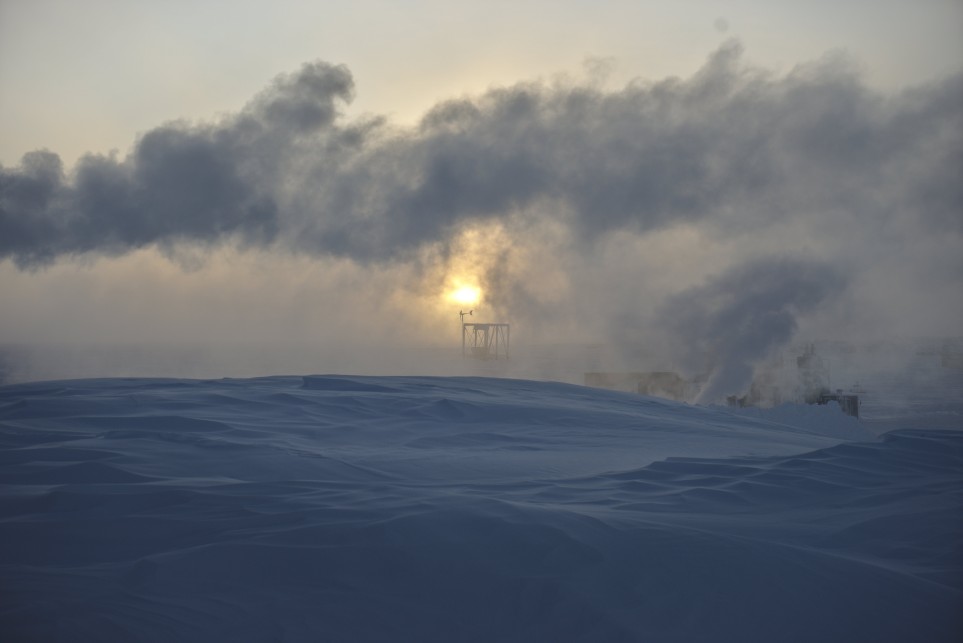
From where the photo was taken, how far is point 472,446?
748 cm

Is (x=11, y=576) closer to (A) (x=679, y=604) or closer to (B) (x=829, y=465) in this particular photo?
(A) (x=679, y=604)

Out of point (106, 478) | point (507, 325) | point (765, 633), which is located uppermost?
point (507, 325)

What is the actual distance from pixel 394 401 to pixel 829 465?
5.11 m

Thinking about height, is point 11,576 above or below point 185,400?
below

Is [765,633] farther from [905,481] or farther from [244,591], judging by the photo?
[905,481]

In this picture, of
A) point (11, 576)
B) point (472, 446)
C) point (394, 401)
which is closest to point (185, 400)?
point (394, 401)

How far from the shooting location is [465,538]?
173 inches

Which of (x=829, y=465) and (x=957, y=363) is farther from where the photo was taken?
(x=957, y=363)

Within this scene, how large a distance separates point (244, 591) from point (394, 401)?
6.01 meters

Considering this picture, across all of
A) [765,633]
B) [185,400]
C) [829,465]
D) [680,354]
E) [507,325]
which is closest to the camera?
[765,633]

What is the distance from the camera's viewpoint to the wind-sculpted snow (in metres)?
3.67

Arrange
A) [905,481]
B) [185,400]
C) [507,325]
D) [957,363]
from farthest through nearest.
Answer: [957,363]
[507,325]
[185,400]
[905,481]

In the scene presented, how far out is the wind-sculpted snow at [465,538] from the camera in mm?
3672

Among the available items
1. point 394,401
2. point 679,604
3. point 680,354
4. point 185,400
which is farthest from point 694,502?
point 680,354
